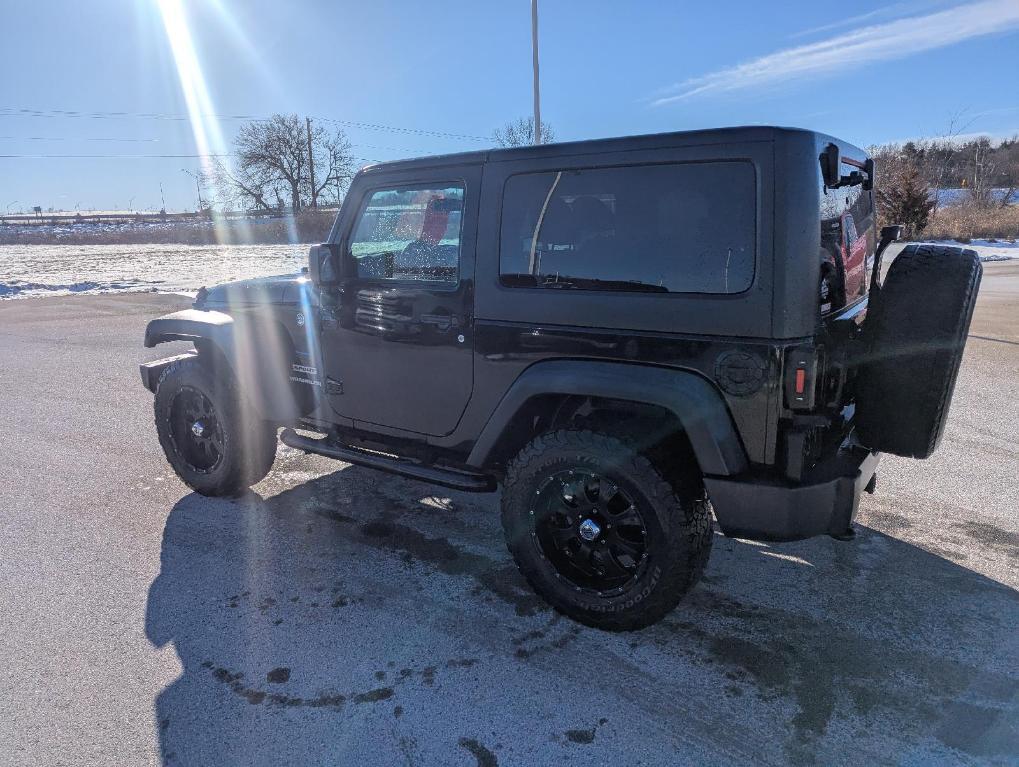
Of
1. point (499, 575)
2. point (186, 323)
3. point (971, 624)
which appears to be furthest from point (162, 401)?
point (971, 624)

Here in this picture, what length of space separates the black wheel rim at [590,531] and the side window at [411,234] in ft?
3.75

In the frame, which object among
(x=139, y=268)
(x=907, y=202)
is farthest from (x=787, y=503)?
(x=907, y=202)

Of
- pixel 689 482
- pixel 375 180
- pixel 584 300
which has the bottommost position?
pixel 689 482

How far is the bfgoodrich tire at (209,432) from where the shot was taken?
4086 millimetres

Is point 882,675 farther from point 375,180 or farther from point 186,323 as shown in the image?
point 186,323

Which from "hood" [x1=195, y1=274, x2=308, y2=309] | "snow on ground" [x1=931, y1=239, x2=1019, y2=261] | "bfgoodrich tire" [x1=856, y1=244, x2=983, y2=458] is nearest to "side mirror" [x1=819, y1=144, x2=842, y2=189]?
"bfgoodrich tire" [x1=856, y1=244, x2=983, y2=458]

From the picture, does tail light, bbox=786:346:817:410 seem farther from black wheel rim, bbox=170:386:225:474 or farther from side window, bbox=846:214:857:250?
black wheel rim, bbox=170:386:225:474

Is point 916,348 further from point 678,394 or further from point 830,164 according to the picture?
point 678,394

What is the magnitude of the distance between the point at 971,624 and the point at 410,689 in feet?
7.70

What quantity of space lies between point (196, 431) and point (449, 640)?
2401 mm

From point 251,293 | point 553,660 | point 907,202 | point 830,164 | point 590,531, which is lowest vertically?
point 553,660

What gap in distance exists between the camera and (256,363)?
4.02 metres

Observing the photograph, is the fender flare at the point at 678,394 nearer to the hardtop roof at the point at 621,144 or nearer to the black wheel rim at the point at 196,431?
the hardtop roof at the point at 621,144

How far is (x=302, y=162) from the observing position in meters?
53.4
